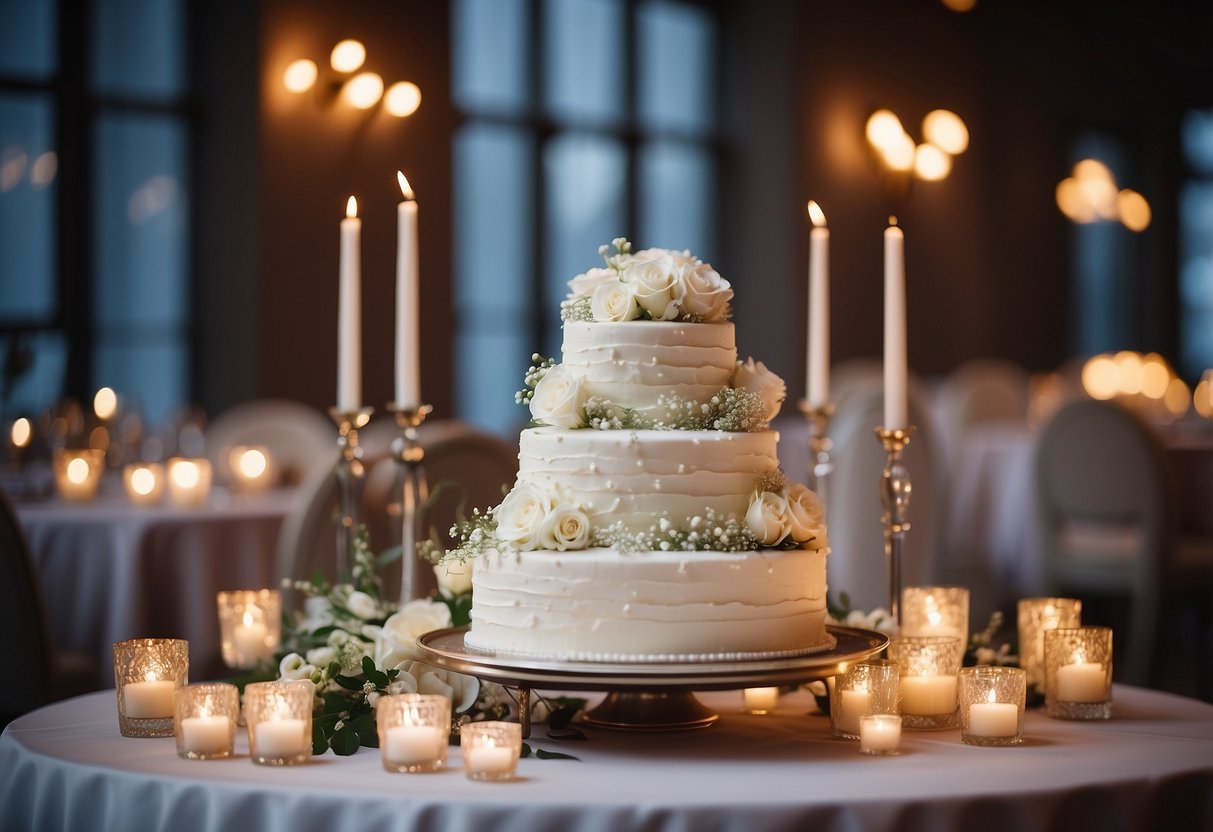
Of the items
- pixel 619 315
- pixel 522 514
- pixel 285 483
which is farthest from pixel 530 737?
pixel 285 483

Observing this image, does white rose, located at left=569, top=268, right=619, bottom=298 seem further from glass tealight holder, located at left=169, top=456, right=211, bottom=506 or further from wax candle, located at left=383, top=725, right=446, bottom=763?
glass tealight holder, located at left=169, top=456, right=211, bottom=506

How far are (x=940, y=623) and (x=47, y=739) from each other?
127cm

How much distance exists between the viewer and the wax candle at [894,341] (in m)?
2.29

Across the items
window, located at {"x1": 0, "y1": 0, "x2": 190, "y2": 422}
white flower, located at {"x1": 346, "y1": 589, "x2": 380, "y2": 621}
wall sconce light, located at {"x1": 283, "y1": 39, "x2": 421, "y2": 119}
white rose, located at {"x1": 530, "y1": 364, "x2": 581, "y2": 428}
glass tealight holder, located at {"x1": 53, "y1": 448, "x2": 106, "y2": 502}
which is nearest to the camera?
white rose, located at {"x1": 530, "y1": 364, "x2": 581, "y2": 428}

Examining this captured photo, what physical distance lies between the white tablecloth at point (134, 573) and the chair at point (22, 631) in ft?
1.92

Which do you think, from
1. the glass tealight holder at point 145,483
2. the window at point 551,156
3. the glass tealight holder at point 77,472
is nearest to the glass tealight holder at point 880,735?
the glass tealight holder at point 145,483

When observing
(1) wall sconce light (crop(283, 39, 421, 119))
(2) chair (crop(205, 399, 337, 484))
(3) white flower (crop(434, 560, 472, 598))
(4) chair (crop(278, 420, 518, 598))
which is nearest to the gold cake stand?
(3) white flower (crop(434, 560, 472, 598))

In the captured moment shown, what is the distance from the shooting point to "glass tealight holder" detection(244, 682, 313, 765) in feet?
5.82

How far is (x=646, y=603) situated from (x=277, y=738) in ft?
1.51

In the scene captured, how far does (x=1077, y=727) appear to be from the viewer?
80.7 inches

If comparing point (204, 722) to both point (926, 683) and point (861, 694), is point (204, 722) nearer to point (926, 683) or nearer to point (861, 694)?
point (861, 694)

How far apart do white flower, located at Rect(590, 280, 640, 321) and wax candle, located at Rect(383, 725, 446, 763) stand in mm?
619

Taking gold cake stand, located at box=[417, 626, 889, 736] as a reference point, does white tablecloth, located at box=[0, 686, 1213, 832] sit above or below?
below

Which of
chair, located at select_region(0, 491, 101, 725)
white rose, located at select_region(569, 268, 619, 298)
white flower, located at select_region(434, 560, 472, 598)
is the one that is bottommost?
chair, located at select_region(0, 491, 101, 725)
